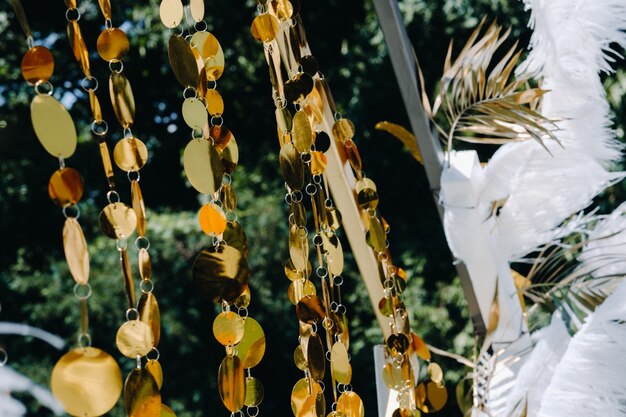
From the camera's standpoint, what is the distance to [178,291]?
3.40 meters

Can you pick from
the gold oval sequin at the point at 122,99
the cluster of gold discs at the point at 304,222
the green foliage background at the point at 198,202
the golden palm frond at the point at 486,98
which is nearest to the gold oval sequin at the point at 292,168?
the cluster of gold discs at the point at 304,222

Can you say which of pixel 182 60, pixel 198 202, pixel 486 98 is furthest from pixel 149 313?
pixel 198 202

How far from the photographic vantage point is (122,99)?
13.9 inches

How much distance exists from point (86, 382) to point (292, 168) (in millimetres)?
192

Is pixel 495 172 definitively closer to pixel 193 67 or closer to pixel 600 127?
pixel 600 127

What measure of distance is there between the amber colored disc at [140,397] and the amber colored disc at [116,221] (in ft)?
0.20

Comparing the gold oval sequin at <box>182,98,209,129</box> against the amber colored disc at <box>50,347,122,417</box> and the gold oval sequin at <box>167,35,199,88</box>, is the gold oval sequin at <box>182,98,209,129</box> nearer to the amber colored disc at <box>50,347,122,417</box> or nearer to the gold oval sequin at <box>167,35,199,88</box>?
the gold oval sequin at <box>167,35,199,88</box>

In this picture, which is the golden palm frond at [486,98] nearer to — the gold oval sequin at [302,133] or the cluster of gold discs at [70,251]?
the gold oval sequin at [302,133]

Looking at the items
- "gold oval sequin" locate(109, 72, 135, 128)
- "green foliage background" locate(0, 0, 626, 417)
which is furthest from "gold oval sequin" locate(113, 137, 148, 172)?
"green foliage background" locate(0, 0, 626, 417)

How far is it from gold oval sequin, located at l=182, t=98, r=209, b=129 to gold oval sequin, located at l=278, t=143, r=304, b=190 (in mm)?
67

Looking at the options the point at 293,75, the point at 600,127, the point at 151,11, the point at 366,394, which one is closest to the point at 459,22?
the point at 151,11

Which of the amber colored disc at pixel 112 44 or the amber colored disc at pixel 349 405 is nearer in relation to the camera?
the amber colored disc at pixel 112 44

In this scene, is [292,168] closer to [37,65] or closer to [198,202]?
[37,65]

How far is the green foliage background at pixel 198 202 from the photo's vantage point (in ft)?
11.1
